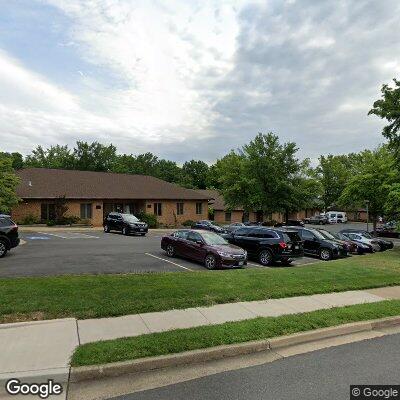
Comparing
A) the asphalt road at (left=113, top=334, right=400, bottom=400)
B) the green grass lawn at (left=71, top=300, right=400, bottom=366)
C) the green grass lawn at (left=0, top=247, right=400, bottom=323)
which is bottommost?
the asphalt road at (left=113, top=334, right=400, bottom=400)

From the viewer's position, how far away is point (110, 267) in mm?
14094

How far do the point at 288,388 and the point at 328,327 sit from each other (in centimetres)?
281

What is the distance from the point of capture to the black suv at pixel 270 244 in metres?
17.9

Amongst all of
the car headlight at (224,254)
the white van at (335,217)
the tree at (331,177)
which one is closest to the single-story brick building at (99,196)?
the car headlight at (224,254)

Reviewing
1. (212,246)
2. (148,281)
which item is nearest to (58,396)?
(148,281)

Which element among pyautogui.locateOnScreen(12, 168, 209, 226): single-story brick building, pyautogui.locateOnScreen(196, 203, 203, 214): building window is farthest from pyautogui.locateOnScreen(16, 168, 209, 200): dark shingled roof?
pyautogui.locateOnScreen(196, 203, 203, 214): building window

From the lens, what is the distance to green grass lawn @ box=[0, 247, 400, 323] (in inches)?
321

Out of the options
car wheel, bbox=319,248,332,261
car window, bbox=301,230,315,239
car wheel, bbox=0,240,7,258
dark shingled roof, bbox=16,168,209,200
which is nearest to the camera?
car wheel, bbox=0,240,7,258

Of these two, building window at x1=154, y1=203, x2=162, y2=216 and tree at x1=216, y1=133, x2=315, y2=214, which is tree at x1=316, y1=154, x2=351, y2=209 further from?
building window at x1=154, y1=203, x2=162, y2=216

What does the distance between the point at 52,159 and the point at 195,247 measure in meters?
64.8

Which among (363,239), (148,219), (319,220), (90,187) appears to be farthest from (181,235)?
(319,220)

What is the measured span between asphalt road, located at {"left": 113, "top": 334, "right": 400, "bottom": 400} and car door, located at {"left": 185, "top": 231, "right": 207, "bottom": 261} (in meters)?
9.76

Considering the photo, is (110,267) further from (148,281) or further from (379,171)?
(379,171)

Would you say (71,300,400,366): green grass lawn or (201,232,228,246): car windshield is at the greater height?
(201,232,228,246): car windshield
